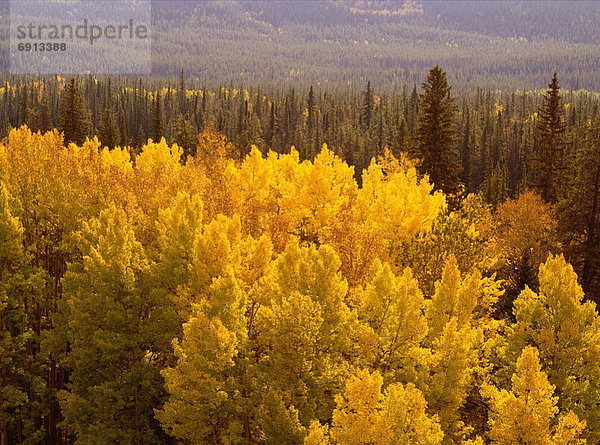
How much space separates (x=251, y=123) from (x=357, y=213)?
11313 cm

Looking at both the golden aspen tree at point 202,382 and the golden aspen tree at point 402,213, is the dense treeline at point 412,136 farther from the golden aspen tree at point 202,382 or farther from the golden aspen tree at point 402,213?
the golden aspen tree at point 202,382

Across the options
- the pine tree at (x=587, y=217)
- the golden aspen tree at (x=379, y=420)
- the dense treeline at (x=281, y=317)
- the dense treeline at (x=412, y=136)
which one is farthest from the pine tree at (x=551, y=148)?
the golden aspen tree at (x=379, y=420)

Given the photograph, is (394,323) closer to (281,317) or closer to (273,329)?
(281,317)

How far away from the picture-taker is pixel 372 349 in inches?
1039

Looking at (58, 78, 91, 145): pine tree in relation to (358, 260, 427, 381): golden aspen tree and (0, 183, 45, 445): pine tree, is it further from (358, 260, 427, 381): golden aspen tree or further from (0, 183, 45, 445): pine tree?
(358, 260, 427, 381): golden aspen tree

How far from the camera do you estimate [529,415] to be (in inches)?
854

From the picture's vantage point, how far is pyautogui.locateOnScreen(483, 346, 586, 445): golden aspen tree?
2159 centimetres

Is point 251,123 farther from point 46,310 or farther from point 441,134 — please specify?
point 46,310

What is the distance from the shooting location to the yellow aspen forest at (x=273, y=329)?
24.7 meters

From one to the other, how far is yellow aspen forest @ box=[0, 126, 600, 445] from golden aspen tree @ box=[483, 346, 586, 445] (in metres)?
0.06

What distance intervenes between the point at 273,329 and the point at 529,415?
952 cm

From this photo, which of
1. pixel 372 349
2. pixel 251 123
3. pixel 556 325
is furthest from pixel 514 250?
pixel 251 123

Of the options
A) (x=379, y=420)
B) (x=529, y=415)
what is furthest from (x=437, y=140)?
(x=379, y=420)

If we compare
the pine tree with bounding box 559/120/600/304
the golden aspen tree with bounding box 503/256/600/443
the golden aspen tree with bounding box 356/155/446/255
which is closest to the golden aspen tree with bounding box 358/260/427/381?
the golden aspen tree with bounding box 503/256/600/443
